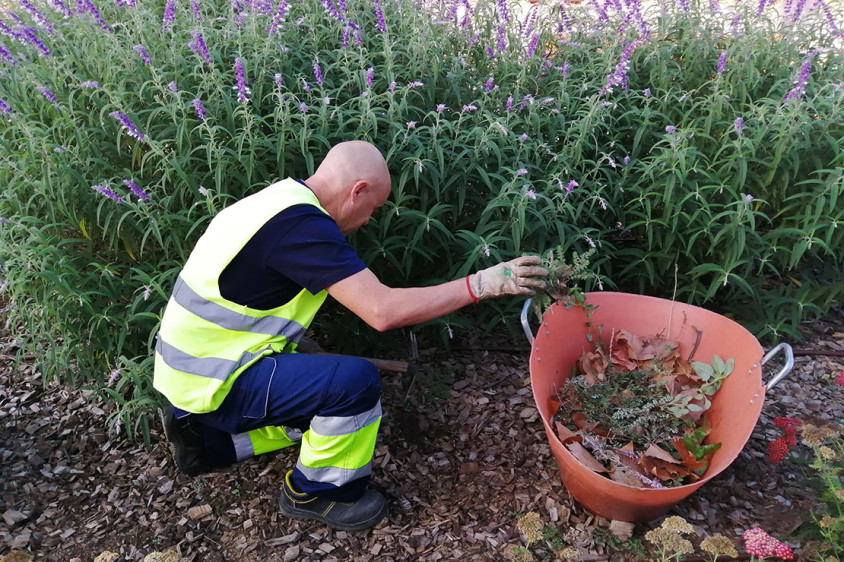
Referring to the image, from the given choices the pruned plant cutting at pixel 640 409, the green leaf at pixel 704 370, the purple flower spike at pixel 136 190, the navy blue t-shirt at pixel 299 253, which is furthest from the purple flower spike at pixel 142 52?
the green leaf at pixel 704 370

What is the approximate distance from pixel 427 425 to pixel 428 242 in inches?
34.8

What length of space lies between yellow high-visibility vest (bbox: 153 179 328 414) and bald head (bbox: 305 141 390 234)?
0.09 meters

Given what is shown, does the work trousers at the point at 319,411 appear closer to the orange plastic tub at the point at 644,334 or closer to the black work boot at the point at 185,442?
the black work boot at the point at 185,442

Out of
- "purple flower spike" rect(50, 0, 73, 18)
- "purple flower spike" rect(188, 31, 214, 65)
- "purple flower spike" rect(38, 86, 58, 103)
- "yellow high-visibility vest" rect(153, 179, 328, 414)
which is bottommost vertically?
"yellow high-visibility vest" rect(153, 179, 328, 414)

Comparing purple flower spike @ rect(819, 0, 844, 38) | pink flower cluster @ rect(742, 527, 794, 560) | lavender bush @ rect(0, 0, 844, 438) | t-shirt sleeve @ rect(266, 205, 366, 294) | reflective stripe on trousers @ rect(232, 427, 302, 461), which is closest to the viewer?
pink flower cluster @ rect(742, 527, 794, 560)

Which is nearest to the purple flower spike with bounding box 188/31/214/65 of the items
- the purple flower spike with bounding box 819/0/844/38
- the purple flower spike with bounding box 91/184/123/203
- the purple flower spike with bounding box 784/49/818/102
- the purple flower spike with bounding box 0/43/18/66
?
the purple flower spike with bounding box 91/184/123/203

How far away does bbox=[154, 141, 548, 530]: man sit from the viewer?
2107 millimetres

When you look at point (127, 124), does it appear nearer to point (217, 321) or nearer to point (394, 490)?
point (217, 321)

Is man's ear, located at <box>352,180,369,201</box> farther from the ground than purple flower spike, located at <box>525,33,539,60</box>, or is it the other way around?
purple flower spike, located at <box>525,33,539,60</box>

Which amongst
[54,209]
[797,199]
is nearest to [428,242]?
[54,209]

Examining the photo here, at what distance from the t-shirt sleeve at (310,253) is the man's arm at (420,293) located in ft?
0.14

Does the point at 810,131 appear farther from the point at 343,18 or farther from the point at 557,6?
the point at 343,18

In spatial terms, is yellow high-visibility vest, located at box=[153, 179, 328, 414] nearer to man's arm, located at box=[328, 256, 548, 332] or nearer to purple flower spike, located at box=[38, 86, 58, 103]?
man's arm, located at box=[328, 256, 548, 332]

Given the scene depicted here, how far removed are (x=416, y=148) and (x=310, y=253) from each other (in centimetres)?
111
